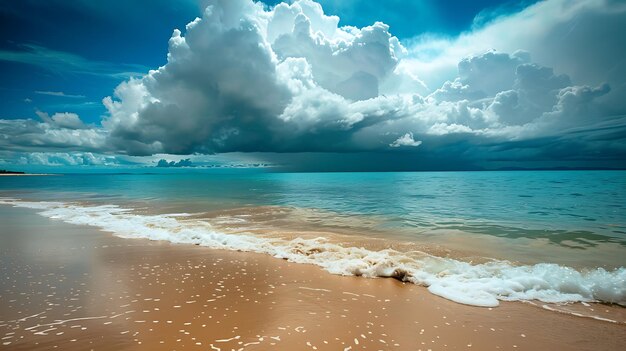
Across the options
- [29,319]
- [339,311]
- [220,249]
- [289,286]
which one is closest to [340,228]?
[220,249]

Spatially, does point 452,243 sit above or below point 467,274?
below

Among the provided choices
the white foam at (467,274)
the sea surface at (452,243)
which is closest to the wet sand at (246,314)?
the white foam at (467,274)

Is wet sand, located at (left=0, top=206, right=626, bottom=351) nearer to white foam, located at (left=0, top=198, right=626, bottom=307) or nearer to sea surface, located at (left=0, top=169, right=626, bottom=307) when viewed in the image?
white foam, located at (left=0, top=198, right=626, bottom=307)

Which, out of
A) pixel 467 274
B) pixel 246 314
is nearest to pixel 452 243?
pixel 467 274

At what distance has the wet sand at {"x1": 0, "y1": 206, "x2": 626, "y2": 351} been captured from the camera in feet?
17.0

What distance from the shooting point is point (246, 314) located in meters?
6.16

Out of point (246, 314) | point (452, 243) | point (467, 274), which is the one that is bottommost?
point (452, 243)

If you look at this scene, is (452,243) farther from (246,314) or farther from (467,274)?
(246,314)

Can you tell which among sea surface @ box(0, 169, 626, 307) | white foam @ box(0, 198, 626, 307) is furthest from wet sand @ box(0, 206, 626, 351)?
sea surface @ box(0, 169, 626, 307)

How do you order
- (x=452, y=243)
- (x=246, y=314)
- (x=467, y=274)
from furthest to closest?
(x=452, y=243) → (x=467, y=274) → (x=246, y=314)

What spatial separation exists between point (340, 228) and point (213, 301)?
37.6ft

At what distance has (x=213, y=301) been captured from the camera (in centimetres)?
679

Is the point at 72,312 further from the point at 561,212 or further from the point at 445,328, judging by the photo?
the point at 561,212

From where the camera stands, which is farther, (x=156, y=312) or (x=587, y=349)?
(x=156, y=312)
